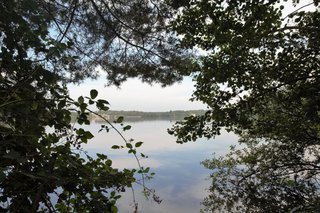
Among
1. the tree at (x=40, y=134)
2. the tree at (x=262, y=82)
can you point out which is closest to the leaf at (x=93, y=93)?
the tree at (x=40, y=134)

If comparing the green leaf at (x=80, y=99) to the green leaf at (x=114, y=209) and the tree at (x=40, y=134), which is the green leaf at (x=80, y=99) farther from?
the green leaf at (x=114, y=209)

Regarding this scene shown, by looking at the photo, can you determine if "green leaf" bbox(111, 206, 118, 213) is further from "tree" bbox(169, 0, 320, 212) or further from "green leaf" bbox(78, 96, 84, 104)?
"tree" bbox(169, 0, 320, 212)

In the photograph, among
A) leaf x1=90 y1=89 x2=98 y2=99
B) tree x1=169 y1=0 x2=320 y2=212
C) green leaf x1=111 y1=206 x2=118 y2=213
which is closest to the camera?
leaf x1=90 y1=89 x2=98 y2=99

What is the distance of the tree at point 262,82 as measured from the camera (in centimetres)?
438

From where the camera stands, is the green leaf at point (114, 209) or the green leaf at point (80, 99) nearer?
the green leaf at point (80, 99)

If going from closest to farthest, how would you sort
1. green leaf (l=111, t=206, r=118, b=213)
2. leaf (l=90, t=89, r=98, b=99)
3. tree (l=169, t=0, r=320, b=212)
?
leaf (l=90, t=89, r=98, b=99)
green leaf (l=111, t=206, r=118, b=213)
tree (l=169, t=0, r=320, b=212)

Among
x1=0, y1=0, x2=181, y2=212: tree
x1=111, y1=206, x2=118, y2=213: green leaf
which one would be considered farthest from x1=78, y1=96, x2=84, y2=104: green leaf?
x1=111, y1=206, x2=118, y2=213: green leaf

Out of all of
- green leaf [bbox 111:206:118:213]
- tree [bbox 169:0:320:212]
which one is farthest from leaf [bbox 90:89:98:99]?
tree [bbox 169:0:320:212]

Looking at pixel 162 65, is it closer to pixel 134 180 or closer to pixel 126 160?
pixel 134 180

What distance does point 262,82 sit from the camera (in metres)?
5.32

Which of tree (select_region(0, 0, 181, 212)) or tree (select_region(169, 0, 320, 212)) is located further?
tree (select_region(169, 0, 320, 212))

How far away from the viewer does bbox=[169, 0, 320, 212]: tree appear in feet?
14.4

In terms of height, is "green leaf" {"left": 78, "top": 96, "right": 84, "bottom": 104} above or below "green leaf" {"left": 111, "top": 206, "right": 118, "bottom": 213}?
above

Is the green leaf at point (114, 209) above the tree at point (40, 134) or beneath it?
beneath
